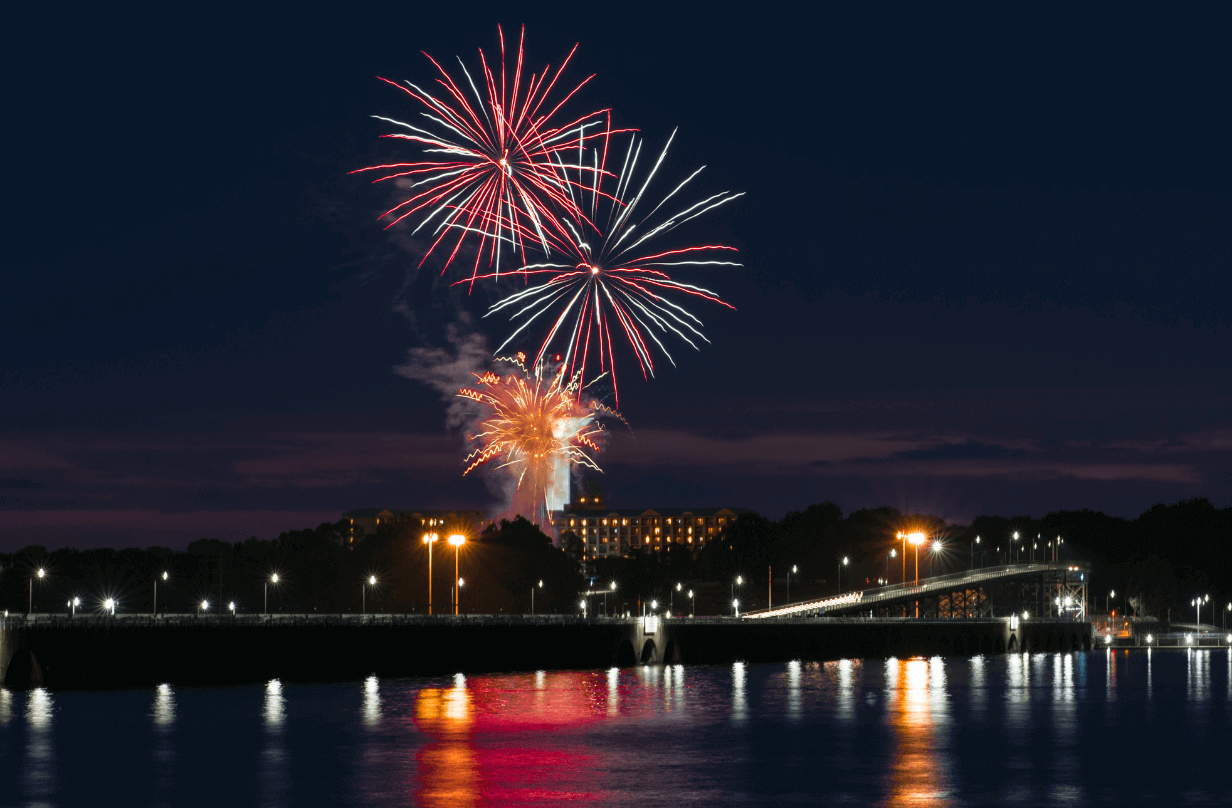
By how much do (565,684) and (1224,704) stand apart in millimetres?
43087

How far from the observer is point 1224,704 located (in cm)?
10081

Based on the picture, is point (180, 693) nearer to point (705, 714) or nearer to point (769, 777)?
point (705, 714)

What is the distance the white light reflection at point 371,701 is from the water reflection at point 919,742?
25.5 meters

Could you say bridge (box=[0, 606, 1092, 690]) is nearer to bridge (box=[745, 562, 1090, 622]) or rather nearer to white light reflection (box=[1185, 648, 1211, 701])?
bridge (box=[745, 562, 1090, 622])

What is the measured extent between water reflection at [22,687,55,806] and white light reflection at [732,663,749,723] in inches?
1340

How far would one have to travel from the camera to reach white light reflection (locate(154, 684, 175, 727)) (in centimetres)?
7569

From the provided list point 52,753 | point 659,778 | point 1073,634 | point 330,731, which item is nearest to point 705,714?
point 330,731

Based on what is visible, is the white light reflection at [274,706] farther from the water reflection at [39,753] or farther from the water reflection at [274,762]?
the water reflection at [39,753]

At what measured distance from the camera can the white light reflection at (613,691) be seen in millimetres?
84738

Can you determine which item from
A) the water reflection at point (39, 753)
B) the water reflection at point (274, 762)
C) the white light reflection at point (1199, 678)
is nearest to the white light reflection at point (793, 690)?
the white light reflection at point (1199, 678)

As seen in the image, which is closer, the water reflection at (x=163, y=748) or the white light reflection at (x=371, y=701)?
the water reflection at (x=163, y=748)

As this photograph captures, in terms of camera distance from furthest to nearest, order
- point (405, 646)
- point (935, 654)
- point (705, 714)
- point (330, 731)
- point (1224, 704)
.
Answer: point (935, 654)
point (405, 646)
point (1224, 704)
point (705, 714)
point (330, 731)

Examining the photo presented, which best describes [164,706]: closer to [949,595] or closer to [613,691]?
[613,691]

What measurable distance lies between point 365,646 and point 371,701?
2114 cm
